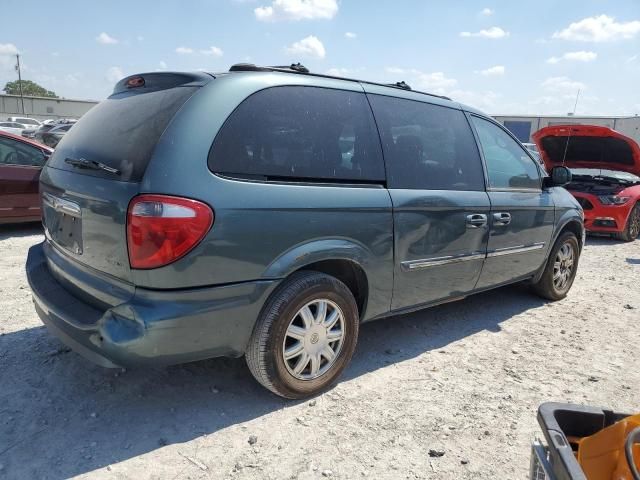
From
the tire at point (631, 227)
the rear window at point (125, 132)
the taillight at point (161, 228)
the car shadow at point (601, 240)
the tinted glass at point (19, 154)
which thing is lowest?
the car shadow at point (601, 240)

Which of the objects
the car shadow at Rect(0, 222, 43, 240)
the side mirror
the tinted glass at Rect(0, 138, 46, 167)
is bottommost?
the car shadow at Rect(0, 222, 43, 240)

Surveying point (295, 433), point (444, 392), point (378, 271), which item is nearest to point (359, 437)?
point (295, 433)

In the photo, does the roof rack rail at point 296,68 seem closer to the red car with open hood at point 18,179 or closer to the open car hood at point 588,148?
the red car with open hood at point 18,179

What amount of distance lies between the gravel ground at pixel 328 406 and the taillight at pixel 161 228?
976mm

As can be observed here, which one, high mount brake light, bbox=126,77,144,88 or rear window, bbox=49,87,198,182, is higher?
high mount brake light, bbox=126,77,144,88

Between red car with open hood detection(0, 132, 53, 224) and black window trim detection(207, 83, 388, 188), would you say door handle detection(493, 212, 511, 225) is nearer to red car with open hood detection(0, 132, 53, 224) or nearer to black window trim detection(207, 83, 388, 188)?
black window trim detection(207, 83, 388, 188)

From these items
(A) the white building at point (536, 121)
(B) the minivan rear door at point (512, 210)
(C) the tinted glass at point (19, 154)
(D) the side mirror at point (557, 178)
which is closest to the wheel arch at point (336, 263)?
(B) the minivan rear door at point (512, 210)

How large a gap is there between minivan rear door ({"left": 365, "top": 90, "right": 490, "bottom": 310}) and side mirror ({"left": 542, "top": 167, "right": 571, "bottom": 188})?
112cm

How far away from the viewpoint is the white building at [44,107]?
5841 cm

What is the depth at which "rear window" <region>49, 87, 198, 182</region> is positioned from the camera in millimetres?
2350

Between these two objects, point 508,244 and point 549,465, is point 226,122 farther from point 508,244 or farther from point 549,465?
point 508,244

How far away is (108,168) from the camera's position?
2.42 m

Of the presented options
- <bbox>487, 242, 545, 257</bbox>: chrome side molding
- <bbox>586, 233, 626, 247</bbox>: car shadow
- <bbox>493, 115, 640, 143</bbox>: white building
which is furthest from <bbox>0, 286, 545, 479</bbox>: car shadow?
<bbox>493, 115, 640, 143</bbox>: white building

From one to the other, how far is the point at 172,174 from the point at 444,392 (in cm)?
211
